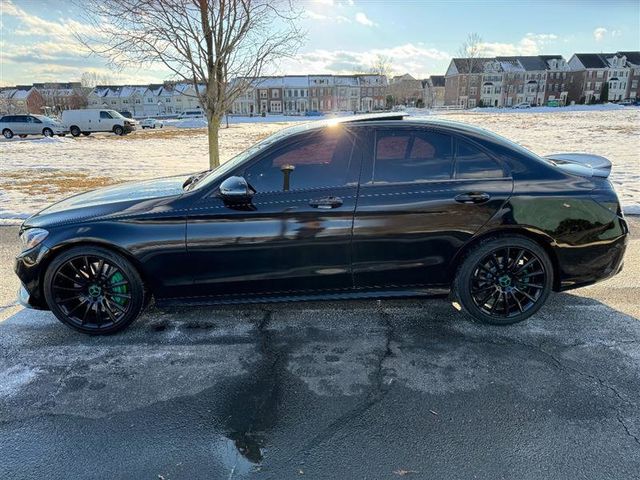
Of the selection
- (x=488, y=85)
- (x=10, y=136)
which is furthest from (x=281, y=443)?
(x=488, y=85)

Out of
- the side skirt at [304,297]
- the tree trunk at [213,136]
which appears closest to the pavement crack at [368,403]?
the side skirt at [304,297]

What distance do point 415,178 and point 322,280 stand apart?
43.2 inches

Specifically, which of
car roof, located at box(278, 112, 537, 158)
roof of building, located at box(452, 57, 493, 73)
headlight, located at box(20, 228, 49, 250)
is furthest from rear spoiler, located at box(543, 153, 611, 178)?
roof of building, located at box(452, 57, 493, 73)

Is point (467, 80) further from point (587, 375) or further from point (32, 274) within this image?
point (32, 274)

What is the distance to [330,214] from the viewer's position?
10.8 ft

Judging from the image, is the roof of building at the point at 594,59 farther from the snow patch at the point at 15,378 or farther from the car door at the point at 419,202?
the snow patch at the point at 15,378

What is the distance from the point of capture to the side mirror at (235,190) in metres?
3.19

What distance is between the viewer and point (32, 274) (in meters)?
3.38

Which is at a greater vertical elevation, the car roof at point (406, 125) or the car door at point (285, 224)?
the car roof at point (406, 125)

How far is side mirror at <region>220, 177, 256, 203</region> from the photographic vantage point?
10.5ft

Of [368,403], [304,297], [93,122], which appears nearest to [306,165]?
[304,297]

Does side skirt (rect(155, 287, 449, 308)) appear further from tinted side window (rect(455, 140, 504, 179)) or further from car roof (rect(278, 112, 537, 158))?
→ car roof (rect(278, 112, 537, 158))

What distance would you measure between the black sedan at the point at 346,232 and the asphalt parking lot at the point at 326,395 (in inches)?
12.7

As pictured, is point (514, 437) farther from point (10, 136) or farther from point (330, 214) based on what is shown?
point (10, 136)
